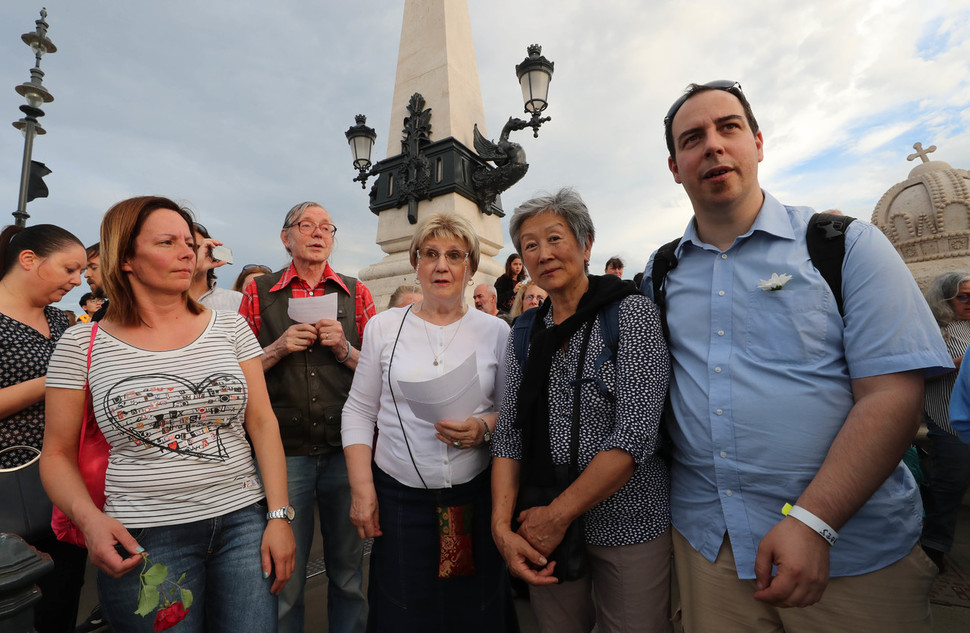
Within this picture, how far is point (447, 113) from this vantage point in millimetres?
6336

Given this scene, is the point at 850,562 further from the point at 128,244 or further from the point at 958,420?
the point at 128,244

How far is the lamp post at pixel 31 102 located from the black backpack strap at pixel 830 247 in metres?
9.51

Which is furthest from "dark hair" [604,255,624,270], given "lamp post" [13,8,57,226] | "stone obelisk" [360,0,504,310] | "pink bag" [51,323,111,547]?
"lamp post" [13,8,57,226]

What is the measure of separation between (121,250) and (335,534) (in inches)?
64.6

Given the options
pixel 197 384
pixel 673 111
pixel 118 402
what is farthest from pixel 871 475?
pixel 118 402

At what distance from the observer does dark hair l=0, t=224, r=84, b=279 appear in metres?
2.12

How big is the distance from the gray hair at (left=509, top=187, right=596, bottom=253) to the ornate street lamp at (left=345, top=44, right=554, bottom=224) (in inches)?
179

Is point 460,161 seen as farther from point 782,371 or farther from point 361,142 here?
point 782,371

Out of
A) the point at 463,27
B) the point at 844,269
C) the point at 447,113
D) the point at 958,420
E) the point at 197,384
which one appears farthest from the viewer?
the point at 463,27

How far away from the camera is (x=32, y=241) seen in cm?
216

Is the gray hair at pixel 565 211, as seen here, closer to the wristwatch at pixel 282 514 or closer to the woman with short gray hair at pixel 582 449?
the woman with short gray hair at pixel 582 449

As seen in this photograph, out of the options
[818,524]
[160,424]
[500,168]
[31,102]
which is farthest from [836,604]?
[31,102]

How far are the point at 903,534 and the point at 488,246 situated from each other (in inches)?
230

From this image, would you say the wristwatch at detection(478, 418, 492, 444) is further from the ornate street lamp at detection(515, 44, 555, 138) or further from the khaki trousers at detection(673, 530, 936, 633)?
the ornate street lamp at detection(515, 44, 555, 138)
